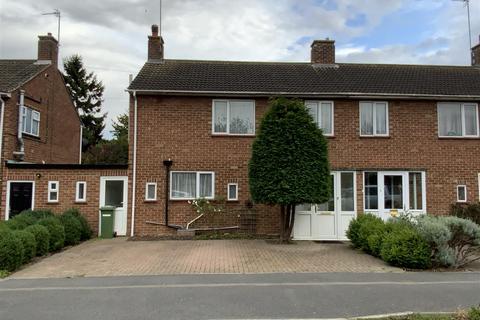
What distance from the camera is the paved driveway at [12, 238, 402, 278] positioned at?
10.1 m

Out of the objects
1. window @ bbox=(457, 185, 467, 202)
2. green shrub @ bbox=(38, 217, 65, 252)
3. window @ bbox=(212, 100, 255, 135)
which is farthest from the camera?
window @ bbox=(212, 100, 255, 135)

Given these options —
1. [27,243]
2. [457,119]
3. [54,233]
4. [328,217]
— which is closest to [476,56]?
[457,119]

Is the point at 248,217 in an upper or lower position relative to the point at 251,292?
upper

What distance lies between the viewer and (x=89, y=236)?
52.2 feet

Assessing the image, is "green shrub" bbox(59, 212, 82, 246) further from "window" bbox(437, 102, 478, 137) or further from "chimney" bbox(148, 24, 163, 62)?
"window" bbox(437, 102, 478, 137)

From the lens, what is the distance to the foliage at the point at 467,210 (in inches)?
586

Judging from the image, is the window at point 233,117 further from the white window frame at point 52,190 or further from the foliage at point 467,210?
the foliage at point 467,210

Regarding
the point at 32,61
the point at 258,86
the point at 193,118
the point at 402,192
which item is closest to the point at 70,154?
the point at 32,61

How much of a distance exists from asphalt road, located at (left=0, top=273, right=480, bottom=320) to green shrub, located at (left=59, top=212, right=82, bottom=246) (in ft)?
16.0

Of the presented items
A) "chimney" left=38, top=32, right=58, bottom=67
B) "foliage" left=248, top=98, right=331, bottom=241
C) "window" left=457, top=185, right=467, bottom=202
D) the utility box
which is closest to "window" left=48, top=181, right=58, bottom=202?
the utility box

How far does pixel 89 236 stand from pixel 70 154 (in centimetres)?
991

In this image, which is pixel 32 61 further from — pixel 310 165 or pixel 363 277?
pixel 363 277

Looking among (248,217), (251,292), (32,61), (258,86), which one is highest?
(32,61)

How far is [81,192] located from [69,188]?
46cm
